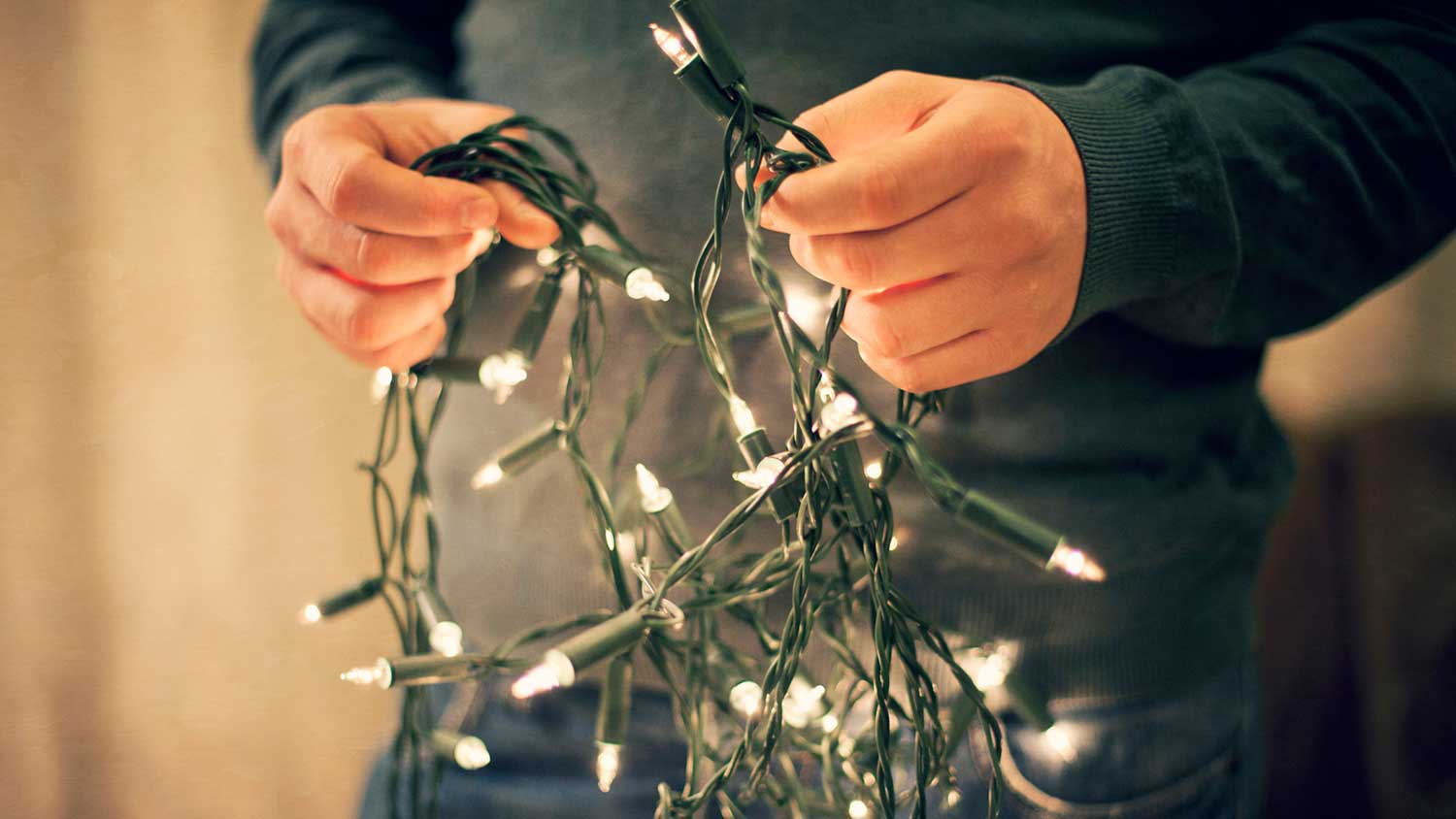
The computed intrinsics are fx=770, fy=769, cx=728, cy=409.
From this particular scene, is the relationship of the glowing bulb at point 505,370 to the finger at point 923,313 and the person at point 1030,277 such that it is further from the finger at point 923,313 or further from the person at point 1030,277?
the finger at point 923,313

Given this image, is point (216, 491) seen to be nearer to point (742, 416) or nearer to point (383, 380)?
point (383, 380)

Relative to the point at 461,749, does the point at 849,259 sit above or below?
above

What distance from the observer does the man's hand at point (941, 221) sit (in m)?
0.29

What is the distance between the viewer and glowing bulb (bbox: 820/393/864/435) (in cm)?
29

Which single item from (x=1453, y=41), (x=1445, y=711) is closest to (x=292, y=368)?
(x=1453, y=41)

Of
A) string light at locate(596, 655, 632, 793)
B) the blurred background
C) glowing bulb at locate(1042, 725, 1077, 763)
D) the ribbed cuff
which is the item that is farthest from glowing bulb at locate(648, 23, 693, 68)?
the blurred background

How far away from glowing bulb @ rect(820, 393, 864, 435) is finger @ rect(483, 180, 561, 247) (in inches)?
7.1

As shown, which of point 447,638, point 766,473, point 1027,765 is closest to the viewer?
point 766,473

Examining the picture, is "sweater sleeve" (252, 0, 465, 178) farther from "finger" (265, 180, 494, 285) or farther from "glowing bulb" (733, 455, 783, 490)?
"glowing bulb" (733, 455, 783, 490)

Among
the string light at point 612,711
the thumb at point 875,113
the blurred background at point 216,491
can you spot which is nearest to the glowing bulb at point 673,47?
the thumb at point 875,113

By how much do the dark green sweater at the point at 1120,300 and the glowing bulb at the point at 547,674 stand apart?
9.1 inches

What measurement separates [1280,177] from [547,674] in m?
0.47

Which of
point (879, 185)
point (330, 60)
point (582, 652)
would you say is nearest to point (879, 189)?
point (879, 185)

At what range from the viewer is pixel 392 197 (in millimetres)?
358
